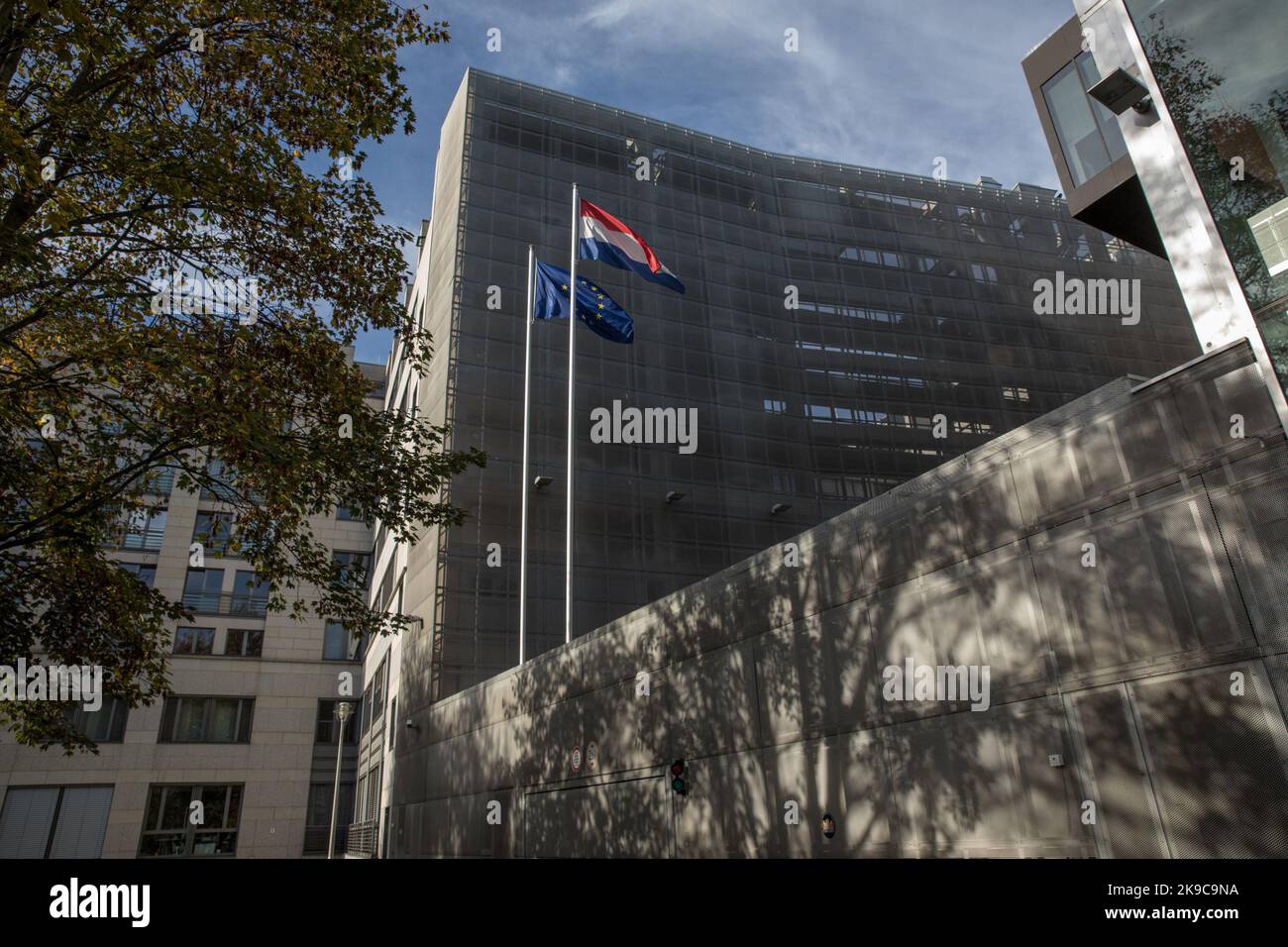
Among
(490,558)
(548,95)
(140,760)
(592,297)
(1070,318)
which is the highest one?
(548,95)

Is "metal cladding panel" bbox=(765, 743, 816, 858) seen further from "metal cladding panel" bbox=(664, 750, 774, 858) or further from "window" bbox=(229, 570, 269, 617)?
"window" bbox=(229, 570, 269, 617)

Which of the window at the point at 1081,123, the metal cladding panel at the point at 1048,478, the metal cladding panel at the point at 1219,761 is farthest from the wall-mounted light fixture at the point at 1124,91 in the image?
the metal cladding panel at the point at 1219,761

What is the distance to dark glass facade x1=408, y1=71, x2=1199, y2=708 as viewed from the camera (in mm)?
33000

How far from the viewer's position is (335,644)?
43.5m

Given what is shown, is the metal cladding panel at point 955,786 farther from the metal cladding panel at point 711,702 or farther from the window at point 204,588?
the window at point 204,588

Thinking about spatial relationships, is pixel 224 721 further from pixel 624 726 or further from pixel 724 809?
pixel 724 809

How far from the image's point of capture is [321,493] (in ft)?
42.5

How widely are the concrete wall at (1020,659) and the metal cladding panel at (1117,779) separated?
0.02 meters

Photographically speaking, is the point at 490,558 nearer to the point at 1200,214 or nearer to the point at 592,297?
the point at 592,297

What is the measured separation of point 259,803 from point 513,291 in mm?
27317

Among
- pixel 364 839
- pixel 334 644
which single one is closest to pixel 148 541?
pixel 334 644
